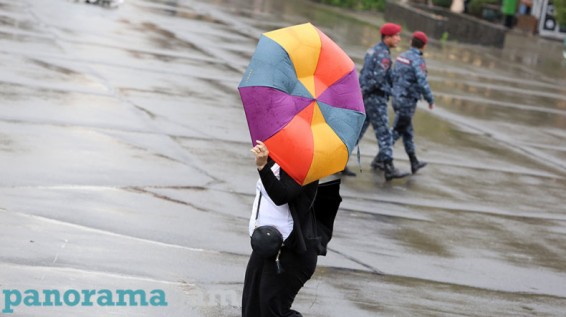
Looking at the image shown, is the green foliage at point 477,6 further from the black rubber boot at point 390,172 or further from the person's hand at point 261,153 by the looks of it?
the person's hand at point 261,153

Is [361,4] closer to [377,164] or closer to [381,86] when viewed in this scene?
[377,164]

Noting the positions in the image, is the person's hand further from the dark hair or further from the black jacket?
the dark hair

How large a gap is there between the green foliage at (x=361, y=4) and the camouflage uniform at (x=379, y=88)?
90.8 feet

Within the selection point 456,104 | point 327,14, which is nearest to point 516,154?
point 456,104

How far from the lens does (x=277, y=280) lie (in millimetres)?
6062

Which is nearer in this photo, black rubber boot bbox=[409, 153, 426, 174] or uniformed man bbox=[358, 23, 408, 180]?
uniformed man bbox=[358, 23, 408, 180]

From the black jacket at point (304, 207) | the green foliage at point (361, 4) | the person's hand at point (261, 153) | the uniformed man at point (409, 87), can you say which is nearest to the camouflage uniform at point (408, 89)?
the uniformed man at point (409, 87)

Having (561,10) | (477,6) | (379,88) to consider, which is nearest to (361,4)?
(477,6)

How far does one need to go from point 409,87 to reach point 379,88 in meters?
0.70

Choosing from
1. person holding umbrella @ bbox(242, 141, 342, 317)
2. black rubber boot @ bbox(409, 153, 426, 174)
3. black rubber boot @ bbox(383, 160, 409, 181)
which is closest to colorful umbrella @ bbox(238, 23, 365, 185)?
person holding umbrella @ bbox(242, 141, 342, 317)

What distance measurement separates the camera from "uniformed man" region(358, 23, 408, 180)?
488 inches

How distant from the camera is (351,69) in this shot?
6.12 m

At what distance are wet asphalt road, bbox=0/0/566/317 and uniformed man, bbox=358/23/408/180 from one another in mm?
299

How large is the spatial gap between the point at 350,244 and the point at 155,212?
5.73ft
